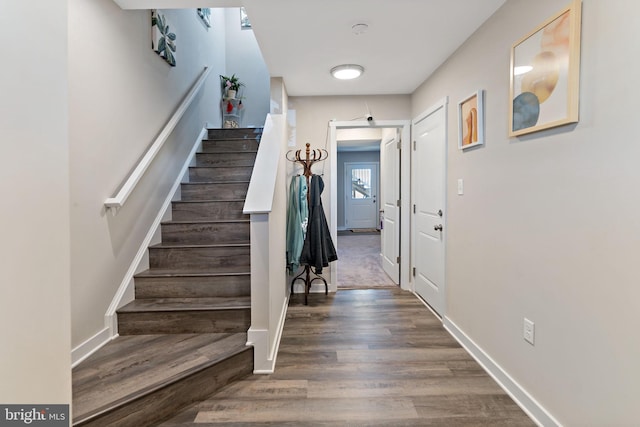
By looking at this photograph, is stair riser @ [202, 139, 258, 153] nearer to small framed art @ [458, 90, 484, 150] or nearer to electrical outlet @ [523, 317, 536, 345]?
small framed art @ [458, 90, 484, 150]

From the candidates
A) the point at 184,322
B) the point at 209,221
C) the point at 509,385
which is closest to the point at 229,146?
the point at 209,221

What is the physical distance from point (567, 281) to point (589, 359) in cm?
32

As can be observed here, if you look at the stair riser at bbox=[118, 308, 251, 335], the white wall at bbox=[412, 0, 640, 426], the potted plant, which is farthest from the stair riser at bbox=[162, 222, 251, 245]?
the potted plant

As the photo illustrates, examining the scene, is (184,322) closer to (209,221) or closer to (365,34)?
(209,221)

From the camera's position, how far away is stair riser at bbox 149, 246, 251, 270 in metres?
2.42

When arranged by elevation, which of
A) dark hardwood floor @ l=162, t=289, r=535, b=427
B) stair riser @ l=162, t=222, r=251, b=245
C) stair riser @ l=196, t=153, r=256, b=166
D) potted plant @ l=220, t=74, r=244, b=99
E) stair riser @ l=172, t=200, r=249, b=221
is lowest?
dark hardwood floor @ l=162, t=289, r=535, b=427

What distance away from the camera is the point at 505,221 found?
1773mm

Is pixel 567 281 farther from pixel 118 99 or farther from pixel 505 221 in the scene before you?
pixel 118 99

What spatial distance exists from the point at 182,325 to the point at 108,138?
4.43 ft

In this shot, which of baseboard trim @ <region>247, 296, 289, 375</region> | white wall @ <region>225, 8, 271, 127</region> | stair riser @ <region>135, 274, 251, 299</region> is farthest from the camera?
white wall @ <region>225, 8, 271, 127</region>

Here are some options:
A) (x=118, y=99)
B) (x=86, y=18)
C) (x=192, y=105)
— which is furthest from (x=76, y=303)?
(x=192, y=105)

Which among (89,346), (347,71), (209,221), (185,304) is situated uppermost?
(347,71)

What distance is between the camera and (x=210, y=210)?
2.88 meters

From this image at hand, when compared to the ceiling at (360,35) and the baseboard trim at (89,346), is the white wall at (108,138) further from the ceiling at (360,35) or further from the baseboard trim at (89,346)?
the ceiling at (360,35)
